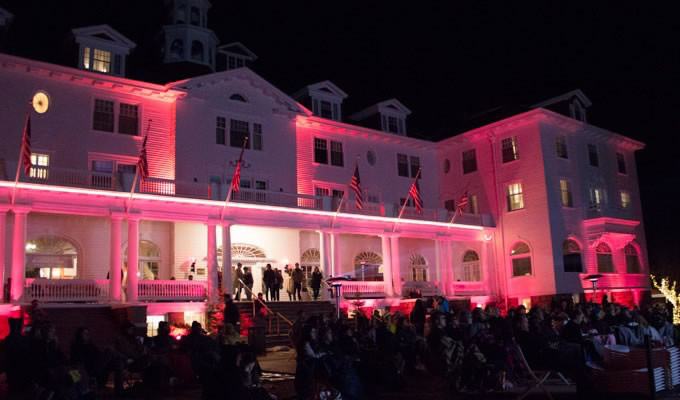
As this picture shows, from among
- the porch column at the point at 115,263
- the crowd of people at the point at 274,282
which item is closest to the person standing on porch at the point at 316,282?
the crowd of people at the point at 274,282

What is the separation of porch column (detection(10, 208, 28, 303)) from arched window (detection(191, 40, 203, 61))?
49.0ft

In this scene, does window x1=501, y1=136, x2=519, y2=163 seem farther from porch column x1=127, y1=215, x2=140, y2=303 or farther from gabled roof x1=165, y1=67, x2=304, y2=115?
porch column x1=127, y1=215, x2=140, y2=303

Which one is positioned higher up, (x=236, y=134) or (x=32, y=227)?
(x=236, y=134)

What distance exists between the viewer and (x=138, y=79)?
2894cm

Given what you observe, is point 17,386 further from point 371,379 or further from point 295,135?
point 295,135

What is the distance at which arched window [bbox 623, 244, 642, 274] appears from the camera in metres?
38.1

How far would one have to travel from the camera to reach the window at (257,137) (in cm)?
3116

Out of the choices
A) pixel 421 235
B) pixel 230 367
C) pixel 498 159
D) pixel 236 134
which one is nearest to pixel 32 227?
pixel 236 134

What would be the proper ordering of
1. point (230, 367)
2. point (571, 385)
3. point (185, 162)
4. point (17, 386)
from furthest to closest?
point (185, 162) → point (571, 385) → point (17, 386) → point (230, 367)

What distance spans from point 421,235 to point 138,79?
15.6 meters

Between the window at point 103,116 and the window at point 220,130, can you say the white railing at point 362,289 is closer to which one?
the window at point 220,130

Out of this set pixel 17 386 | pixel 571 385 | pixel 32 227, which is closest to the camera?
pixel 17 386

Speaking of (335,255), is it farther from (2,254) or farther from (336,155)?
(2,254)

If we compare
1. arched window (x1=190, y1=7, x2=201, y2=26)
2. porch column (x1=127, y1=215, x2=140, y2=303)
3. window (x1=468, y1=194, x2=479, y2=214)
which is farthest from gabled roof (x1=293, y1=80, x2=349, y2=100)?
porch column (x1=127, y1=215, x2=140, y2=303)
